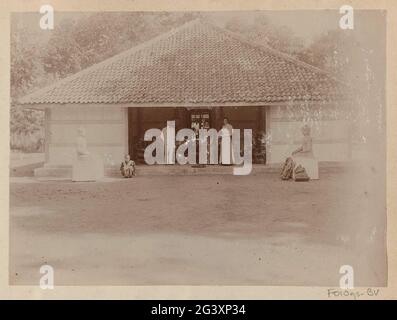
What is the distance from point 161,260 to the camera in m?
6.04

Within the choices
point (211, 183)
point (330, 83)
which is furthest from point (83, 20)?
point (330, 83)

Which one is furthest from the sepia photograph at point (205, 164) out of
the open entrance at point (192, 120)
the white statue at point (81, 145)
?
the open entrance at point (192, 120)

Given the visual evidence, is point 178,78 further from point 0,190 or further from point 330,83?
point 0,190

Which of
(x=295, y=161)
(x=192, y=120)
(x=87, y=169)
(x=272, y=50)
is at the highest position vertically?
(x=272, y=50)

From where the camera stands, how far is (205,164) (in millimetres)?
7449

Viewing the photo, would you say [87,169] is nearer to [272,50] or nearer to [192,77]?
[192,77]

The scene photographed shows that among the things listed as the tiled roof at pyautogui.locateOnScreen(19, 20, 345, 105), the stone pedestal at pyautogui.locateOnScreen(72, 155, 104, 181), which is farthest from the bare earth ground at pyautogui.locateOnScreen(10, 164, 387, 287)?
the tiled roof at pyautogui.locateOnScreen(19, 20, 345, 105)

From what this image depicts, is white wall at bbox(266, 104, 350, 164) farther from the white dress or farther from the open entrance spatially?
the white dress

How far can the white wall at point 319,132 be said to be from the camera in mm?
6820

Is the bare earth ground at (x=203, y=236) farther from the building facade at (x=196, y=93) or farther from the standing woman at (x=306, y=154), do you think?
the building facade at (x=196, y=93)

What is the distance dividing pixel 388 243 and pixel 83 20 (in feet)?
16.8

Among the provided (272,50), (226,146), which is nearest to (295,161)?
(226,146)

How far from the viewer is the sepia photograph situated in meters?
6.11

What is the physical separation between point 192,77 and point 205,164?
5.74ft
